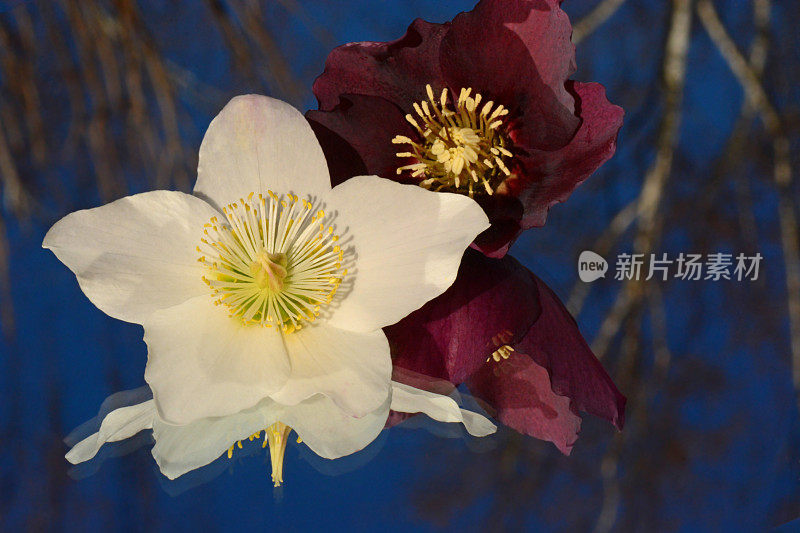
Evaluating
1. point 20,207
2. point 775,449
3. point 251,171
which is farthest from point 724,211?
point 20,207

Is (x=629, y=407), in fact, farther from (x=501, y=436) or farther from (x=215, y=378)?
(x=215, y=378)

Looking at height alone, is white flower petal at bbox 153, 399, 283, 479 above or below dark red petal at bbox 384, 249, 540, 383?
below

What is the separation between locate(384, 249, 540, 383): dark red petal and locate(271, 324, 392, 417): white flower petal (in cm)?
3

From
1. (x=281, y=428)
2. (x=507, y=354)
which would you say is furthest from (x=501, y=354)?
(x=281, y=428)

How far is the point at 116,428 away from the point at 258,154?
0.14 metres

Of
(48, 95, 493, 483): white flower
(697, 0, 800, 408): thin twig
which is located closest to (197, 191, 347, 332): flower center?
(48, 95, 493, 483): white flower

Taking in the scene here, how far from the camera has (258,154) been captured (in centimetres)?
36

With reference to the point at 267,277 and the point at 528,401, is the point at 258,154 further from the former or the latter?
the point at 528,401

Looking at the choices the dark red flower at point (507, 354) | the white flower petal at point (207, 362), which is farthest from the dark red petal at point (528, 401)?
the white flower petal at point (207, 362)

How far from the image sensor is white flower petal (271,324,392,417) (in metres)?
0.33

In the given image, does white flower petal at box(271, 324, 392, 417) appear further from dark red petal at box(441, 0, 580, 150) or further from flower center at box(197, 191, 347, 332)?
dark red petal at box(441, 0, 580, 150)

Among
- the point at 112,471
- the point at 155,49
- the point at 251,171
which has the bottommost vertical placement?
the point at 112,471

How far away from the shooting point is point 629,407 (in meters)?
0.42

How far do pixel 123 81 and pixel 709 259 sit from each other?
360 mm
